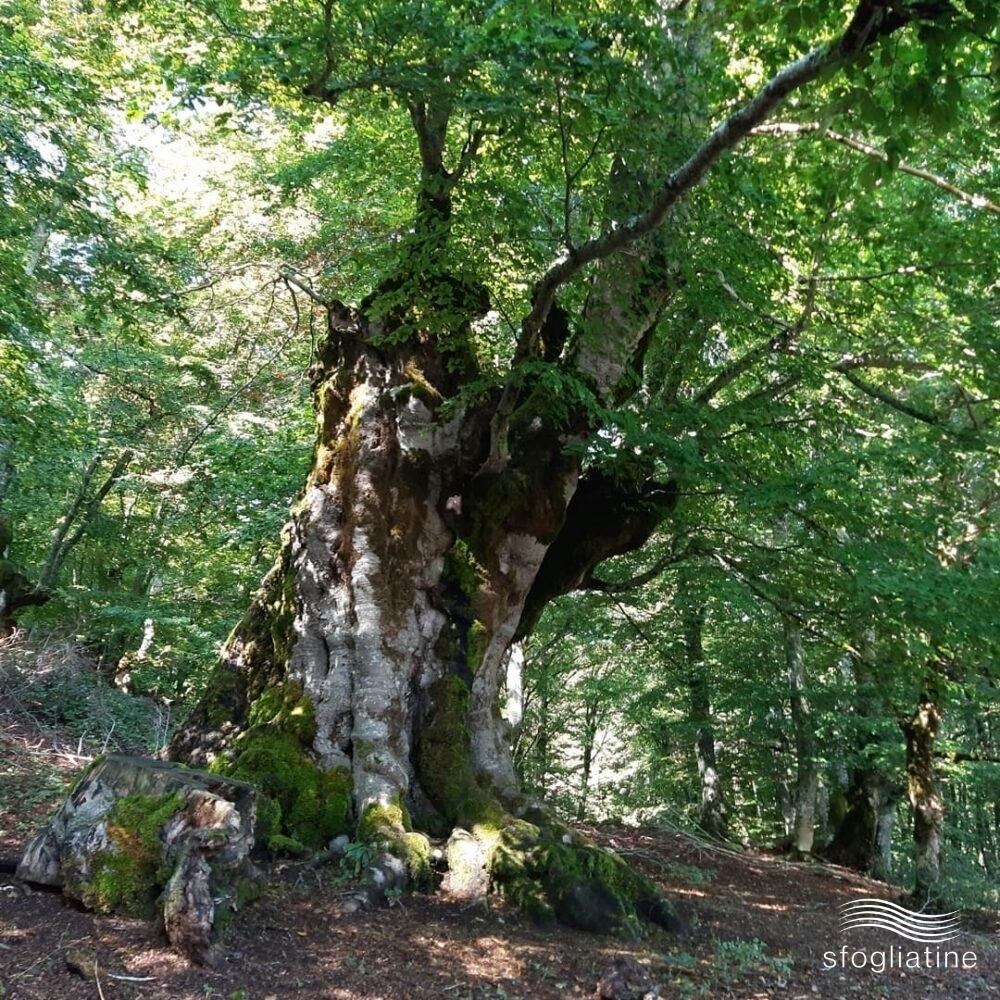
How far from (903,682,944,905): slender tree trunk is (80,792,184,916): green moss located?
7487 millimetres

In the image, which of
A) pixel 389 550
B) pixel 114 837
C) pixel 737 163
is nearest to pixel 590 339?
pixel 737 163

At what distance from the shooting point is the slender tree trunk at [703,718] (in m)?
12.9

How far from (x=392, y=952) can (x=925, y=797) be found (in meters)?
7.06

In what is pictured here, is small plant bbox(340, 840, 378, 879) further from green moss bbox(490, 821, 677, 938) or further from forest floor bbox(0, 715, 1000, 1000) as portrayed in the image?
green moss bbox(490, 821, 677, 938)

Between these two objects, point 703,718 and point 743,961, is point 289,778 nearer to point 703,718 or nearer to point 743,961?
point 743,961

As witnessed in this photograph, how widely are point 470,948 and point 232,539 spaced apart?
250 inches

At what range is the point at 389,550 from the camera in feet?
22.0

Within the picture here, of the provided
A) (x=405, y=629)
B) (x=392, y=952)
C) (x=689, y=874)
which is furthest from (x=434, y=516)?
(x=689, y=874)

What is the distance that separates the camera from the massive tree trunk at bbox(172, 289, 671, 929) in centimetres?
571

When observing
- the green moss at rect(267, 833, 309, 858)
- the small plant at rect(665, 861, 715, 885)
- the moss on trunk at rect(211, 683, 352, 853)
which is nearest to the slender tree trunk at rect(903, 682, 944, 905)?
the small plant at rect(665, 861, 715, 885)

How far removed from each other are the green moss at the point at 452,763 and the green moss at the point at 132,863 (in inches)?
95.1

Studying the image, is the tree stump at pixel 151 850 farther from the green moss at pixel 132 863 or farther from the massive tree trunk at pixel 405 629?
the massive tree trunk at pixel 405 629

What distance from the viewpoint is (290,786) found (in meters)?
5.75

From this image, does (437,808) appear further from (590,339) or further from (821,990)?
(590,339)
